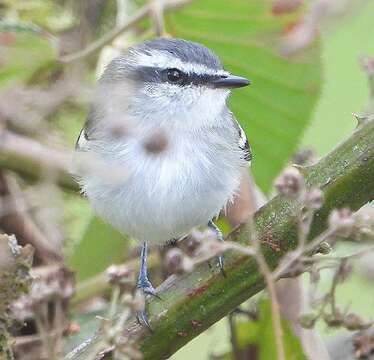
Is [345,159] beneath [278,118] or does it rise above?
beneath

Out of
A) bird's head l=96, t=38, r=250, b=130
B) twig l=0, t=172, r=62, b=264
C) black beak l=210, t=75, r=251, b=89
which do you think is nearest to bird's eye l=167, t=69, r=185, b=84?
bird's head l=96, t=38, r=250, b=130

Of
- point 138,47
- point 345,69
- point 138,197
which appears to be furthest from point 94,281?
point 345,69

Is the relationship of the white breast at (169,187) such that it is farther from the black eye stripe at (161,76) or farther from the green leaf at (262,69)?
the green leaf at (262,69)

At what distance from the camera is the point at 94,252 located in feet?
10.1

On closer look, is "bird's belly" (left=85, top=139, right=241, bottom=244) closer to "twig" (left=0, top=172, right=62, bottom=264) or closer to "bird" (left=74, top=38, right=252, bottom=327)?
"bird" (left=74, top=38, right=252, bottom=327)

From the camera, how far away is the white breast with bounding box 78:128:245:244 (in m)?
2.74

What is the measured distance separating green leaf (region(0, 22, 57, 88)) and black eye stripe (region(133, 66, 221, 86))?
0.31 metres

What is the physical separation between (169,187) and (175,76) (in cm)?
43

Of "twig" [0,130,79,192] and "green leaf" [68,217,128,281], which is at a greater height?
"twig" [0,130,79,192]

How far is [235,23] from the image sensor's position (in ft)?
10.7

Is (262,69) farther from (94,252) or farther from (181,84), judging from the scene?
(94,252)

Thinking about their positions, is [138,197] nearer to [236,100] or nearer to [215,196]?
[215,196]

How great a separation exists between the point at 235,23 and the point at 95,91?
1.57 metres

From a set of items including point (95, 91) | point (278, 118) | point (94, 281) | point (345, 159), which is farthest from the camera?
point (278, 118)
